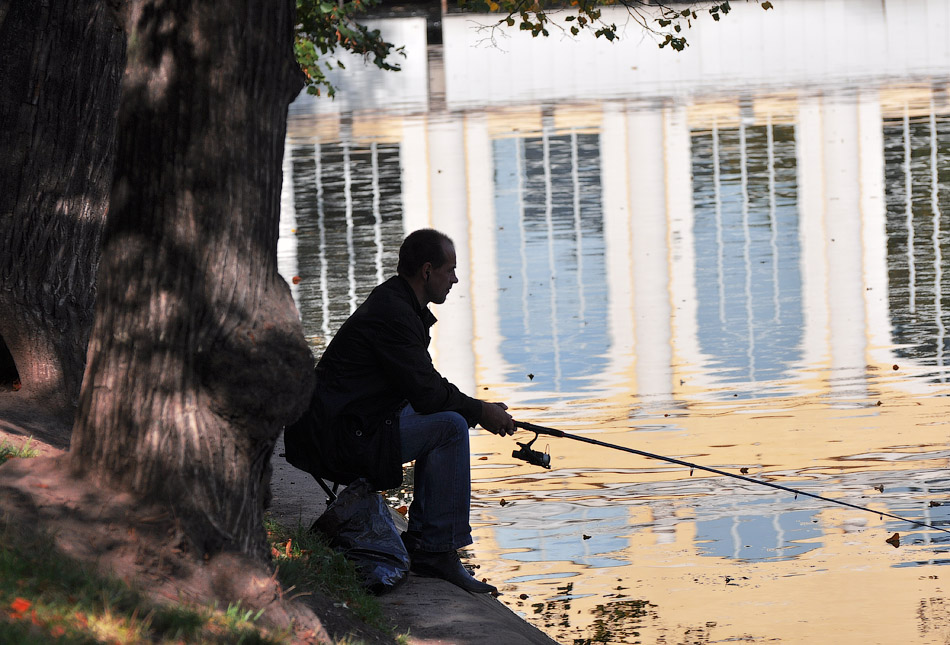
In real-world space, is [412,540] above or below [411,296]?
below

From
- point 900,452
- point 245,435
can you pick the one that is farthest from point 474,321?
point 245,435

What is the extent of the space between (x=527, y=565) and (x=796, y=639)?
1409 mm

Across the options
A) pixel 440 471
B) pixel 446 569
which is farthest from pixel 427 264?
pixel 446 569

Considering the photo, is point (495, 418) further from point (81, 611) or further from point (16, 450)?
point (81, 611)

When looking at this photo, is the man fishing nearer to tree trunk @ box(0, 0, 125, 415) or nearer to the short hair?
the short hair

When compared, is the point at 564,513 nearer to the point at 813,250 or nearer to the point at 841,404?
the point at 841,404

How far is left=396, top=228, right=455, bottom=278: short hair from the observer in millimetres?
5711

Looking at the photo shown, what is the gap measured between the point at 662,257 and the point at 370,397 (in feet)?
30.4

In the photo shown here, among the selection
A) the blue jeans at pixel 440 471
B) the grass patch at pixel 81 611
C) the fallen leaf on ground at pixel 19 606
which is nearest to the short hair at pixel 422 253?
the blue jeans at pixel 440 471

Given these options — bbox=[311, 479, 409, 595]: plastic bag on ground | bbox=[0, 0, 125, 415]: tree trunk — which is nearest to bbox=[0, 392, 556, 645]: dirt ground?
bbox=[311, 479, 409, 595]: plastic bag on ground

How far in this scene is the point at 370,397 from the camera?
553cm

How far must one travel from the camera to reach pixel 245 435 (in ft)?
14.5

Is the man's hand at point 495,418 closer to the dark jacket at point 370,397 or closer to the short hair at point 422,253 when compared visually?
the dark jacket at point 370,397

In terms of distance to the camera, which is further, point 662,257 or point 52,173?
point 662,257
